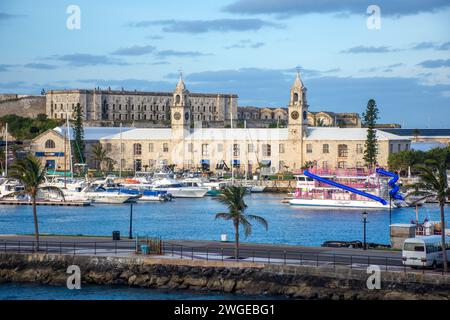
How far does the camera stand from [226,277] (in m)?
39.5

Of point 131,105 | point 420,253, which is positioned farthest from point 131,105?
point 420,253

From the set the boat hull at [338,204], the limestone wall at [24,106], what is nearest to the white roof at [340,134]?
the boat hull at [338,204]

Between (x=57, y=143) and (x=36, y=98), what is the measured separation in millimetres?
42940

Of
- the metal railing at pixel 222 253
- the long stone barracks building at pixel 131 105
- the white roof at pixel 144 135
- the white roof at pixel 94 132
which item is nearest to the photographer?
the metal railing at pixel 222 253

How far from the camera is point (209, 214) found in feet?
276

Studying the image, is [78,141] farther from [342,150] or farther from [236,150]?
[342,150]

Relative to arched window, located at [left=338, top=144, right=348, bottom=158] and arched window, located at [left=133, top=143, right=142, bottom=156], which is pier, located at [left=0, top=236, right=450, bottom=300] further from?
arched window, located at [left=133, top=143, right=142, bottom=156]

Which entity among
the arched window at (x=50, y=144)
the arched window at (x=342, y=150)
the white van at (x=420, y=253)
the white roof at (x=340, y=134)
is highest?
the white roof at (x=340, y=134)

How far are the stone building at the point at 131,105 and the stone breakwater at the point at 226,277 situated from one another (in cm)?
11677

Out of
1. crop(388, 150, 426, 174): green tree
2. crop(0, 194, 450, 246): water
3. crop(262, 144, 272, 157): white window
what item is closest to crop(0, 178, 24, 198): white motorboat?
crop(0, 194, 450, 246): water

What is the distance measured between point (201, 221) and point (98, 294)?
36.4 m

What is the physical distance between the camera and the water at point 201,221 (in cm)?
6544

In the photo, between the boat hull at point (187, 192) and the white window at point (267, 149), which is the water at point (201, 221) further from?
the white window at point (267, 149)

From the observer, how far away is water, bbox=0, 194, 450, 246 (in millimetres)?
65438
